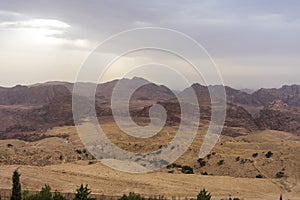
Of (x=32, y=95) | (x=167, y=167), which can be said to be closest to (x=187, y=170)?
(x=167, y=167)

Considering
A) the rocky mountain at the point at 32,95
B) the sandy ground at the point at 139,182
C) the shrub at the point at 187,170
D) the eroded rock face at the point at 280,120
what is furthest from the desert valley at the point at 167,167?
the rocky mountain at the point at 32,95

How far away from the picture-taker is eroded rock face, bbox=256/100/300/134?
11119 cm

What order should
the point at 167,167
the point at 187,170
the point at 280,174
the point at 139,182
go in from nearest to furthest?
1. the point at 139,182
2. the point at 280,174
3. the point at 187,170
4. the point at 167,167

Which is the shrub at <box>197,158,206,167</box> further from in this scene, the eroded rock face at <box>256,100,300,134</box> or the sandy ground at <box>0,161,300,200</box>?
the eroded rock face at <box>256,100,300,134</box>

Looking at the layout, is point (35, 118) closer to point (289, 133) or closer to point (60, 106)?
point (60, 106)

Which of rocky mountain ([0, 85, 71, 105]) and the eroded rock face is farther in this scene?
rocky mountain ([0, 85, 71, 105])

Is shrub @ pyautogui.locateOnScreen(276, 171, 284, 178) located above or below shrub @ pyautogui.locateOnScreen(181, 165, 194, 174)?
below

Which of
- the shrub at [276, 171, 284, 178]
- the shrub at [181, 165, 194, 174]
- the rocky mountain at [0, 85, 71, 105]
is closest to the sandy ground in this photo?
the shrub at [276, 171, 284, 178]

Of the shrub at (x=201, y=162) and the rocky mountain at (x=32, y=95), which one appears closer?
the shrub at (x=201, y=162)

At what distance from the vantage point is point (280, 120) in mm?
114125

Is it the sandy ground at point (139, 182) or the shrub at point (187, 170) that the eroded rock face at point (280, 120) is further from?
the sandy ground at point (139, 182)

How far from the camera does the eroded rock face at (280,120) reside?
365 feet

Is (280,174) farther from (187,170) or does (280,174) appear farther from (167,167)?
(167,167)

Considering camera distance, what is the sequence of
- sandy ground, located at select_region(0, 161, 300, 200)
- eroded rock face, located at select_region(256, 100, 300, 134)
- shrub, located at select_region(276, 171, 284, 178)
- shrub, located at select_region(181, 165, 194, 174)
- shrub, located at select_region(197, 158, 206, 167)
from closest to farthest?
1. sandy ground, located at select_region(0, 161, 300, 200)
2. shrub, located at select_region(276, 171, 284, 178)
3. shrub, located at select_region(181, 165, 194, 174)
4. shrub, located at select_region(197, 158, 206, 167)
5. eroded rock face, located at select_region(256, 100, 300, 134)
